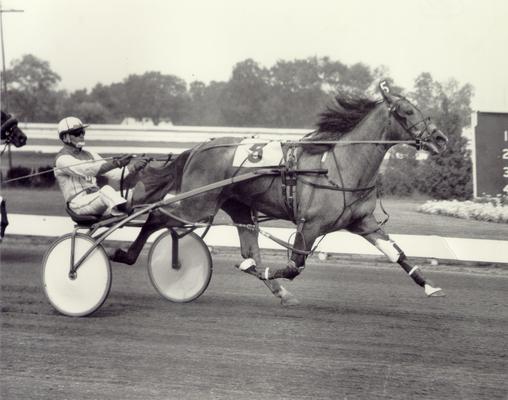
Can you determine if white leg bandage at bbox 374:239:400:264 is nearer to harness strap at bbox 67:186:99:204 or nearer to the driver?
the driver

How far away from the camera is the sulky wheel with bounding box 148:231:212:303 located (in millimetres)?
5508

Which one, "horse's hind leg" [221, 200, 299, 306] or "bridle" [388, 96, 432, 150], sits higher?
"bridle" [388, 96, 432, 150]

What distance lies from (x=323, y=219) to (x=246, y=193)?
65 centimetres

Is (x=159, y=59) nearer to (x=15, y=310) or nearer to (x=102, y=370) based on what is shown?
(x=15, y=310)

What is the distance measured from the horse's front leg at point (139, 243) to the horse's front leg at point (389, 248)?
1399mm

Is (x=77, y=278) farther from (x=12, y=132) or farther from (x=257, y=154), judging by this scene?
(x=12, y=132)

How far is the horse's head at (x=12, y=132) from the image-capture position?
7.00 metres

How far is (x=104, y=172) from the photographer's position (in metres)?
5.14

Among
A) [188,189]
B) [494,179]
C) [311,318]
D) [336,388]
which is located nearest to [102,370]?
[336,388]

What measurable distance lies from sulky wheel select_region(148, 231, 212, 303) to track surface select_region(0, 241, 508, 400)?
0.11m

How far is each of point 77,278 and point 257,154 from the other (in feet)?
4.92

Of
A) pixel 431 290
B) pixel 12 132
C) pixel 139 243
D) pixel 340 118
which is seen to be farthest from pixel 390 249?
pixel 12 132

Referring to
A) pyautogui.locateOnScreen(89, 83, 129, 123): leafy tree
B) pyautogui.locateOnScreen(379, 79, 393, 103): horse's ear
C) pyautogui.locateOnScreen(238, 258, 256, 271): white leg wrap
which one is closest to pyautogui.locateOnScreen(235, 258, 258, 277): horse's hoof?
pyautogui.locateOnScreen(238, 258, 256, 271): white leg wrap

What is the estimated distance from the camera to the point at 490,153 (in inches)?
217
